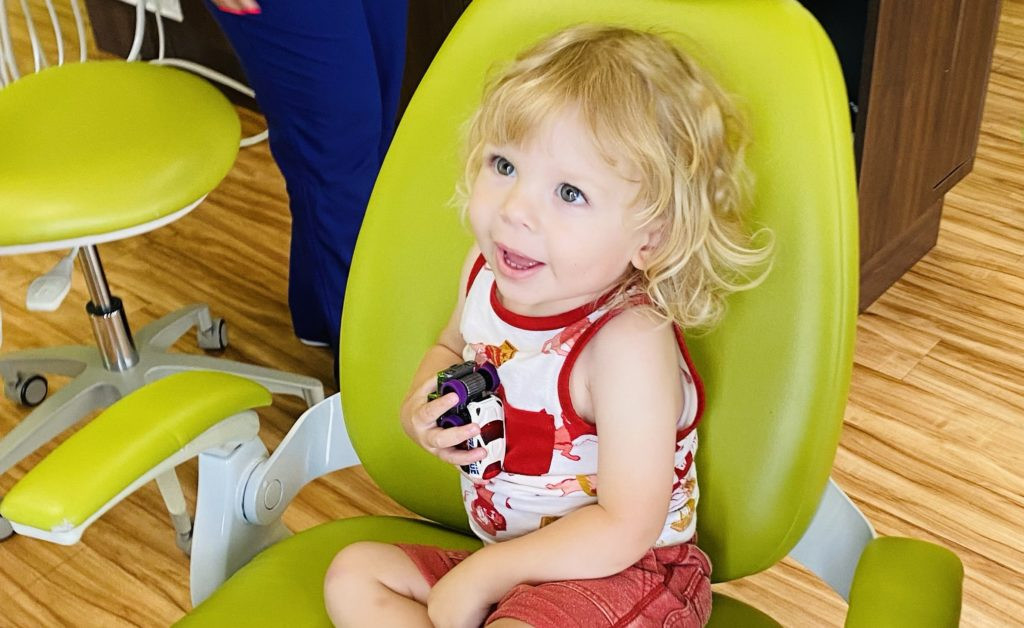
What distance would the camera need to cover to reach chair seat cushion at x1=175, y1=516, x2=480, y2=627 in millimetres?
966

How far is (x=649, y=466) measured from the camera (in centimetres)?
87

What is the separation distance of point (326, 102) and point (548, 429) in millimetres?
788

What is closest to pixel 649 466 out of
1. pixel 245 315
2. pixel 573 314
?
pixel 573 314

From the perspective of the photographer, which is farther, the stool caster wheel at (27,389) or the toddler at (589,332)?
the stool caster wheel at (27,389)

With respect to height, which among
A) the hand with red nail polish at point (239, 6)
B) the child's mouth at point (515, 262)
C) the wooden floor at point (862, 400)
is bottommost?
the wooden floor at point (862, 400)

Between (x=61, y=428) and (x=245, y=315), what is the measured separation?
0.44 metres

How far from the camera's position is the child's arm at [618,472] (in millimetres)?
873

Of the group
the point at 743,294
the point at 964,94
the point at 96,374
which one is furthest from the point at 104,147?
the point at 964,94

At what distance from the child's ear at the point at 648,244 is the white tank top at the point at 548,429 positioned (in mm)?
42

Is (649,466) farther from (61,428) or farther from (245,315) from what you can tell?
(245,315)

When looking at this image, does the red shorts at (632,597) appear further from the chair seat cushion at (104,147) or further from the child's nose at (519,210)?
the chair seat cushion at (104,147)

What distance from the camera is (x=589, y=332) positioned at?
0.91m

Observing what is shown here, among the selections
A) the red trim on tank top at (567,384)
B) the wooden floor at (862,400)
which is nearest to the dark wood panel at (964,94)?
the wooden floor at (862,400)

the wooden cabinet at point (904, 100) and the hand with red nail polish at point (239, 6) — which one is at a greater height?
the hand with red nail polish at point (239, 6)
